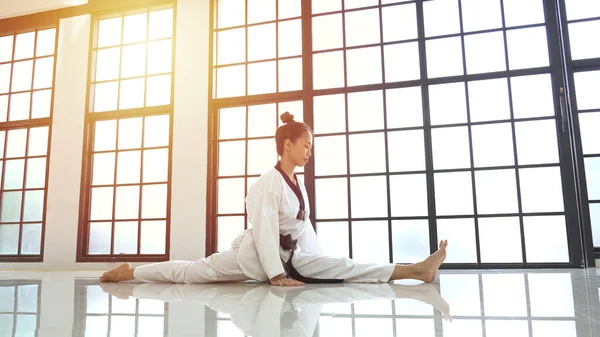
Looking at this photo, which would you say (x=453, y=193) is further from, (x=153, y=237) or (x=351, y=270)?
(x=153, y=237)

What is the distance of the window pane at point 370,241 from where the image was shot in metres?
4.12

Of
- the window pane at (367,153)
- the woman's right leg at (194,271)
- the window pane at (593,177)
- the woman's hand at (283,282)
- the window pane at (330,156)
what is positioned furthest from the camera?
the window pane at (330,156)

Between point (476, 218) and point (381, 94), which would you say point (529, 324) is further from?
point (381, 94)

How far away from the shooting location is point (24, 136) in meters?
5.54

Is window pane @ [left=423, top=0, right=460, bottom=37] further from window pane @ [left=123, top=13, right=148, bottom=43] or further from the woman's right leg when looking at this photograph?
window pane @ [left=123, top=13, right=148, bottom=43]

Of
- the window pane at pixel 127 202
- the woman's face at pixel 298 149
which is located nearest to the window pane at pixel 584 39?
the woman's face at pixel 298 149

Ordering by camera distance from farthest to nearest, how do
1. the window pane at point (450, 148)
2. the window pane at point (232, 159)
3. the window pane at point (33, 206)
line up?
1. the window pane at point (33, 206)
2. the window pane at point (232, 159)
3. the window pane at point (450, 148)

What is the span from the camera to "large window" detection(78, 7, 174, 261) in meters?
4.91

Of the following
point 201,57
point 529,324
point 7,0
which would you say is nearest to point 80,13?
point 7,0

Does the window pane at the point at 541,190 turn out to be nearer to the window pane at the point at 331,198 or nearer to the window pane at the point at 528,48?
the window pane at the point at 528,48

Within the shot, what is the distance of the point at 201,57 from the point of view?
4852 mm

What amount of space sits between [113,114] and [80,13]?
1.32 meters

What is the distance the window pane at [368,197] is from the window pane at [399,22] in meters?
1.37

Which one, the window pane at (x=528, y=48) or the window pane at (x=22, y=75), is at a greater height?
the window pane at (x=22, y=75)
